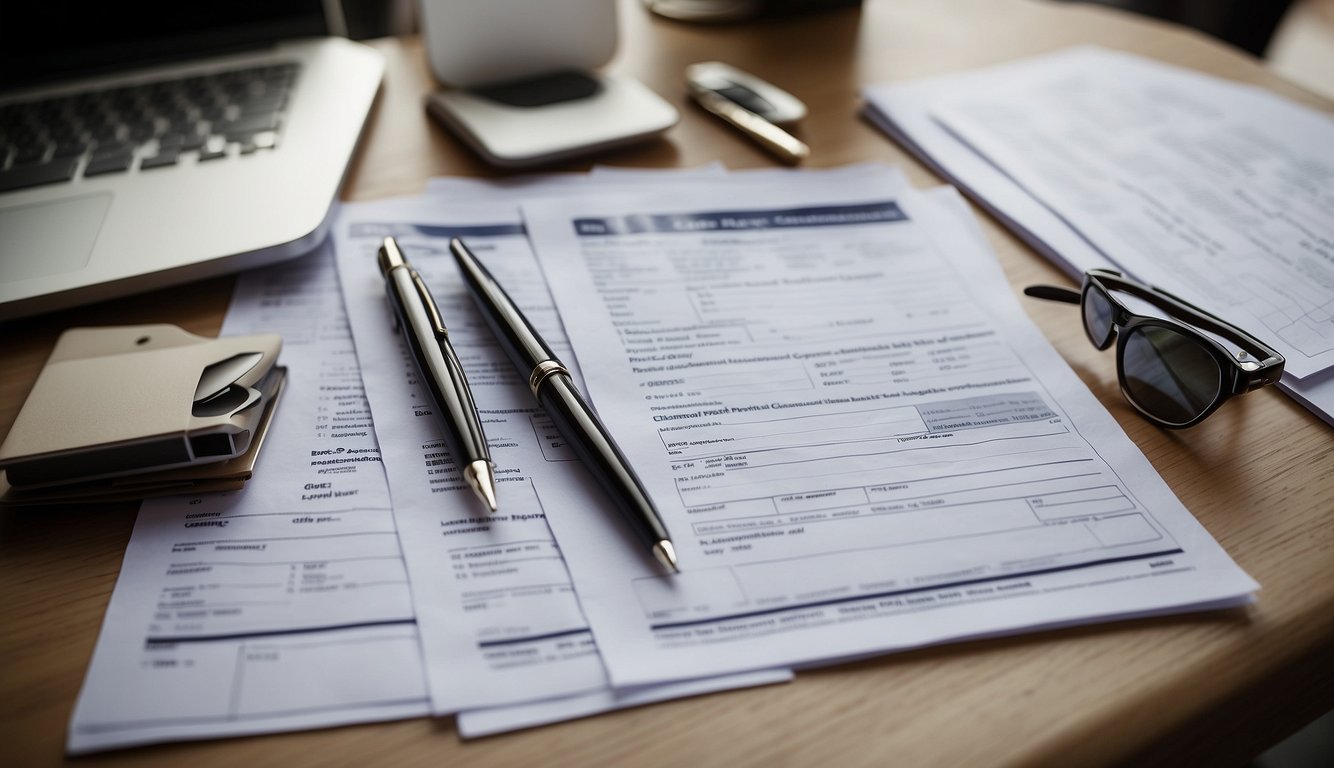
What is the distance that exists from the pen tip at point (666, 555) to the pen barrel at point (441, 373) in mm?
92

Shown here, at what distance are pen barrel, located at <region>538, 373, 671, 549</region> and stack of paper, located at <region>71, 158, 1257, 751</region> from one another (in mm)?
12

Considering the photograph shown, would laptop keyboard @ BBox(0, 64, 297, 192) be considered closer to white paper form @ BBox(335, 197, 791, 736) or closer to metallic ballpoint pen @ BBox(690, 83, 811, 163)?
white paper form @ BBox(335, 197, 791, 736)

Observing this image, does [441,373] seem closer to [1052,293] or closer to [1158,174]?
[1052,293]

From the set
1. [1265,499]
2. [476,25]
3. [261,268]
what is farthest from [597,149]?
[1265,499]

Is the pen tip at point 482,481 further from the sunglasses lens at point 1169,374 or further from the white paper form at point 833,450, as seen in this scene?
the sunglasses lens at point 1169,374

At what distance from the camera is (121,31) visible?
0.67 m

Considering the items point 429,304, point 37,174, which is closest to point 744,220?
point 429,304

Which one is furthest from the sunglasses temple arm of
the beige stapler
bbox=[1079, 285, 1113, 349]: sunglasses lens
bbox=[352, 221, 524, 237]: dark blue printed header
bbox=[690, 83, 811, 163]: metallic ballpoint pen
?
the beige stapler

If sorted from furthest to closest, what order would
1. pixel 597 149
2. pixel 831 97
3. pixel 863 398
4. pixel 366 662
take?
1. pixel 831 97
2. pixel 597 149
3. pixel 863 398
4. pixel 366 662

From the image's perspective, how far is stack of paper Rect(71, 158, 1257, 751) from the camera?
1.10 ft

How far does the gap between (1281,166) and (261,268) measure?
30.0 inches

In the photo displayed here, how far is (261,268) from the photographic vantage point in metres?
0.55

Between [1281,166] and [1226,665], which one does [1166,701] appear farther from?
[1281,166]

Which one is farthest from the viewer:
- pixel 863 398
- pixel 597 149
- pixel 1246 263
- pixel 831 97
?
pixel 831 97
